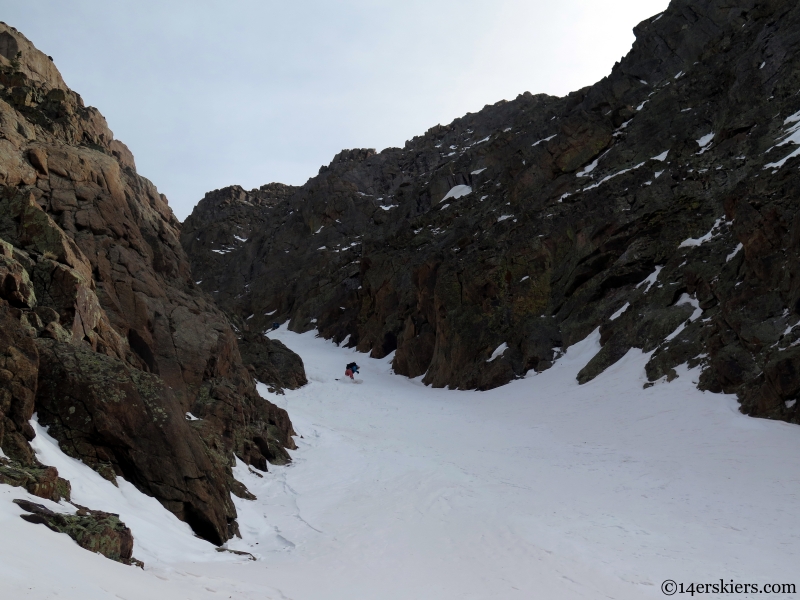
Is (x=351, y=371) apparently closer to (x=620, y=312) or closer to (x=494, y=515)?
(x=620, y=312)

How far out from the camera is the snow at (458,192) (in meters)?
62.4

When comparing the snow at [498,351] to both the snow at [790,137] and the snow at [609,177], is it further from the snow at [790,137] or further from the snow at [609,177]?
the snow at [790,137]

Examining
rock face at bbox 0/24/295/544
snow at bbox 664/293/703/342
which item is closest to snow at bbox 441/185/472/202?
snow at bbox 664/293/703/342

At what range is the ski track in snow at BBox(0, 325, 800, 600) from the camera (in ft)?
25.9

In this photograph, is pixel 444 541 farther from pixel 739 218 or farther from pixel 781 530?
pixel 739 218

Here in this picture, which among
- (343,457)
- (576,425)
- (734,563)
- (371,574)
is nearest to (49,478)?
(371,574)

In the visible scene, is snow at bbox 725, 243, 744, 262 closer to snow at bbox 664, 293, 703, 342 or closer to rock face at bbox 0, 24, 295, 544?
snow at bbox 664, 293, 703, 342

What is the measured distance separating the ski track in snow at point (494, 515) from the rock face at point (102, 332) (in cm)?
73

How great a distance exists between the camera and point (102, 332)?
A: 13.1 meters

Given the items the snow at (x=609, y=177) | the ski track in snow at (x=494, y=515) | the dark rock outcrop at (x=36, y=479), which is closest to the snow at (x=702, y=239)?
the ski track in snow at (x=494, y=515)

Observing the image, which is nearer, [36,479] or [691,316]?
[36,479]

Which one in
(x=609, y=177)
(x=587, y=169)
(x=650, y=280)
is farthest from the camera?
(x=587, y=169)

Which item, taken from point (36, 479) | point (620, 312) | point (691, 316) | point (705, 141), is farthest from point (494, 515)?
point (705, 141)

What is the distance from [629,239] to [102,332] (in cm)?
2903
